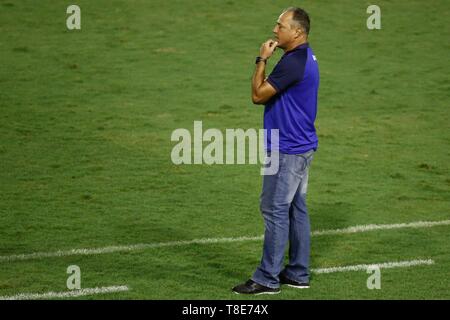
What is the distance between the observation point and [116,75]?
683 inches

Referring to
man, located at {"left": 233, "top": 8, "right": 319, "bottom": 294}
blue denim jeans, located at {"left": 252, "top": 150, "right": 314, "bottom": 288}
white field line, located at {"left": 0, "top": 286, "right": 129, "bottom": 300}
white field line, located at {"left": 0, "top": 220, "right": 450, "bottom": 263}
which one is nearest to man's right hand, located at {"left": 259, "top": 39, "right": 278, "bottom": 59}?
man, located at {"left": 233, "top": 8, "right": 319, "bottom": 294}

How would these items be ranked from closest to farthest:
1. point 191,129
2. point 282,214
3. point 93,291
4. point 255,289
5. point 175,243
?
point 282,214 → point 255,289 → point 93,291 → point 175,243 → point 191,129

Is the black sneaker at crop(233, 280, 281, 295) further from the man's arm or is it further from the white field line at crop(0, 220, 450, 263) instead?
the white field line at crop(0, 220, 450, 263)

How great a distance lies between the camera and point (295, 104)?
8141 millimetres

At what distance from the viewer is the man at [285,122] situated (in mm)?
8031

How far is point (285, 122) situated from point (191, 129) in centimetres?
671

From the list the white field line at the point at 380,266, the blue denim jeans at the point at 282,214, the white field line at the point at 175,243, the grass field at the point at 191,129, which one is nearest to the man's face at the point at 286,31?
the blue denim jeans at the point at 282,214

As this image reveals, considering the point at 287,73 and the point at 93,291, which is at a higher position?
the point at 287,73

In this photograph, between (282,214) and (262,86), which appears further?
(282,214)

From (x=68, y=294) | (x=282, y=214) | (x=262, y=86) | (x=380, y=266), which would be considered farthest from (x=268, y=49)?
(x=68, y=294)

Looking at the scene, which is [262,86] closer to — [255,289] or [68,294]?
[255,289]

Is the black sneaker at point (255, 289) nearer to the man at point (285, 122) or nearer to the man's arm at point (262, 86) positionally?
the man at point (285, 122)

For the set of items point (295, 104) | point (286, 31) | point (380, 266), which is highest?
point (286, 31)

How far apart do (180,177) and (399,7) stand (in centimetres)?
970
